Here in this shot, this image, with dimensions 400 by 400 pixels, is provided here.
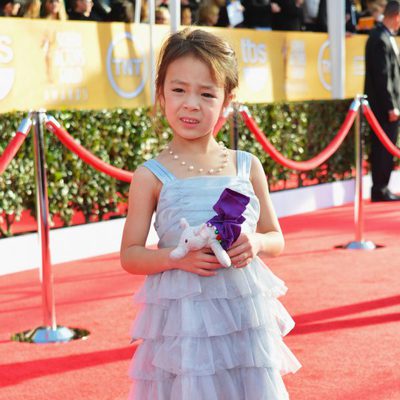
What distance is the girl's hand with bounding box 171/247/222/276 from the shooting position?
2422 millimetres

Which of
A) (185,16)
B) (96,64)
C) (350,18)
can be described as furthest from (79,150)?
(350,18)

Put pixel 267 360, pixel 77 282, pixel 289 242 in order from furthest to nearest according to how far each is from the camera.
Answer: pixel 289 242
pixel 77 282
pixel 267 360

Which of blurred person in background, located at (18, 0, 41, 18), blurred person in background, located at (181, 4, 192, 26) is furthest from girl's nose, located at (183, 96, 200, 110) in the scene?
blurred person in background, located at (181, 4, 192, 26)

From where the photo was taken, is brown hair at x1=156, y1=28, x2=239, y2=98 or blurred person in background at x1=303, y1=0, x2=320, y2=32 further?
blurred person in background at x1=303, y1=0, x2=320, y2=32

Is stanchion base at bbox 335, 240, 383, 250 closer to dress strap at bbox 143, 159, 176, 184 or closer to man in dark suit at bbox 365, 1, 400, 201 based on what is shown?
man in dark suit at bbox 365, 1, 400, 201

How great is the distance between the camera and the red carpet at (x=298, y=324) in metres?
4.10

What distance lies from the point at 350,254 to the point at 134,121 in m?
2.38

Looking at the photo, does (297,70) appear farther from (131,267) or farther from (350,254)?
(131,267)

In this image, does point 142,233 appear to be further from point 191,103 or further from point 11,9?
point 11,9

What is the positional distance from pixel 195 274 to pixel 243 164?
39cm

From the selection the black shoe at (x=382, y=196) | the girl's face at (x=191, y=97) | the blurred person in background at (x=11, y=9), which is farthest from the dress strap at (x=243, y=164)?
the black shoe at (x=382, y=196)

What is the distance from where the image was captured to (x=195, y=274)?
251cm

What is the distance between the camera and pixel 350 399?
3861 mm

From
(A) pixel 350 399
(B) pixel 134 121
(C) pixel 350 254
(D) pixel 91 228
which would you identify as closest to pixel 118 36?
(B) pixel 134 121
